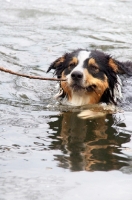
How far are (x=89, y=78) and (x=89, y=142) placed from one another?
5.10 feet

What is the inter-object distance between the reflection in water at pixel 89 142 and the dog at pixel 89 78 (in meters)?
0.47

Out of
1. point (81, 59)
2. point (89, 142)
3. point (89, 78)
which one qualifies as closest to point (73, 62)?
point (81, 59)

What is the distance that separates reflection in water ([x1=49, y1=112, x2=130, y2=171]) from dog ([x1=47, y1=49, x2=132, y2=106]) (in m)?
0.47

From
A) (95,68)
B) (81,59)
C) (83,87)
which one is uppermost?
(81,59)

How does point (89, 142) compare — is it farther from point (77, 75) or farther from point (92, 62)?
point (92, 62)

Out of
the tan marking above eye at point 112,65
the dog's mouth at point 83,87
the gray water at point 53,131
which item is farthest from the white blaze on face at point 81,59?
the gray water at point 53,131

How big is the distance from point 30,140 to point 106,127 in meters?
1.09

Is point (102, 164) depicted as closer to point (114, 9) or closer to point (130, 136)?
point (130, 136)

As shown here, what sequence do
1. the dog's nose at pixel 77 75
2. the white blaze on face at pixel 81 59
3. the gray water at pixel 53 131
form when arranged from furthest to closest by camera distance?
the white blaze on face at pixel 81 59
the dog's nose at pixel 77 75
the gray water at pixel 53 131

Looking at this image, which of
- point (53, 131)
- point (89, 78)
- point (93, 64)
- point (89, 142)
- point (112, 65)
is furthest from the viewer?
point (112, 65)

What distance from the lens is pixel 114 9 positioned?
13.0m

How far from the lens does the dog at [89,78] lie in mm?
6633

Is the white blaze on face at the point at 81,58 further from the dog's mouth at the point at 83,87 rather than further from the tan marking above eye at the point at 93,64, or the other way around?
the dog's mouth at the point at 83,87

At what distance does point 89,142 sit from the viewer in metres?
5.25
